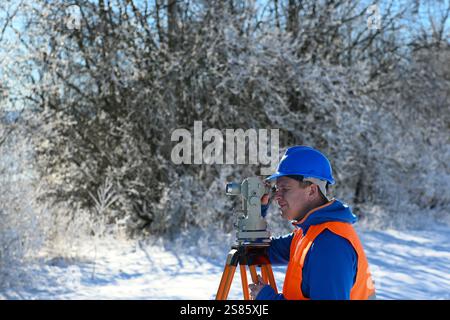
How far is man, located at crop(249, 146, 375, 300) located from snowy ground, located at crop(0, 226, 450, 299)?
128 inches

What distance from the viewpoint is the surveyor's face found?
2.10m

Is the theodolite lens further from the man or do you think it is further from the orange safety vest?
the orange safety vest

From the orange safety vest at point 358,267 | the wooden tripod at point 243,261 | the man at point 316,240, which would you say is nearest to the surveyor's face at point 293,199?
the man at point 316,240

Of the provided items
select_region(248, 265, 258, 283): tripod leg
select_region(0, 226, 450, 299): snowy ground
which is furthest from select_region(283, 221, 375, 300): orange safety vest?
select_region(0, 226, 450, 299): snowy ground

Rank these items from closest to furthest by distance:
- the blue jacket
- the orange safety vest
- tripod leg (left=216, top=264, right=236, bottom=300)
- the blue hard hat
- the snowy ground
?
the blue jacket
the orange safety vest
the blue hard hat
tripod leg (left=216, top=264, right=236, bottom=300)
the snowy ground

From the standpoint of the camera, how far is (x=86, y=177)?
30.7 feet

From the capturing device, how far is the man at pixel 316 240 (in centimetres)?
181

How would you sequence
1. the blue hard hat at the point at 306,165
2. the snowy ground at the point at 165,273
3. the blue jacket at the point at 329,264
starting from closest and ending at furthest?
the blue jacket at the point at 329,264, the blue hard hat at the point at 306,165, the snowy ground at the point at 165,273

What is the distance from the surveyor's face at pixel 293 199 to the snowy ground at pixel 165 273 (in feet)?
10.6

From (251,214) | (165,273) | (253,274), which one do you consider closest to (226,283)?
(253,274)

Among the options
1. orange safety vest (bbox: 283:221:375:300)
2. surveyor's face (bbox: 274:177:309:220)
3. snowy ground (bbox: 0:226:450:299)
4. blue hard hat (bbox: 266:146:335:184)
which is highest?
blue hard hat (bbox: 266:146:335:184)

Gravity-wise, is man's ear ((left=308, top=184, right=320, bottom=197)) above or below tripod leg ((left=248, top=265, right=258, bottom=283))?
above

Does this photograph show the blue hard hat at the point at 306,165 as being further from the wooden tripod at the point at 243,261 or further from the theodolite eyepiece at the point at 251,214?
the wooden tripod at the point at 243,261

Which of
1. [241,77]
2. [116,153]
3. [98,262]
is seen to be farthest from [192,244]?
[241,77]
